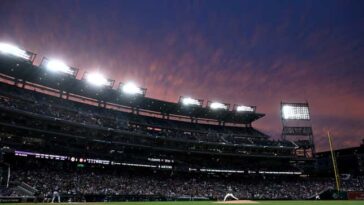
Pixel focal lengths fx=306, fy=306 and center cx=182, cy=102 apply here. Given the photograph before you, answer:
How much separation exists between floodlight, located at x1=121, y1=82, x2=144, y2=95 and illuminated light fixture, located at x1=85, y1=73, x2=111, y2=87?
14.2 ft

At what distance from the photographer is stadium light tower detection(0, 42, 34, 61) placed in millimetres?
47156

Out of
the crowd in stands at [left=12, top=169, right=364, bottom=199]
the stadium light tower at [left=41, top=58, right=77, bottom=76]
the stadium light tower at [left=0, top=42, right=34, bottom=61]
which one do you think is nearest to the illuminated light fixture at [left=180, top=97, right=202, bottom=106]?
the crowd in stands at [left=12, top=169, right=364, bottom=199]

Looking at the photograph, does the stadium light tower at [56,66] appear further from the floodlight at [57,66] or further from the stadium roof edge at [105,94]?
the stadium roof edge at [105,94]

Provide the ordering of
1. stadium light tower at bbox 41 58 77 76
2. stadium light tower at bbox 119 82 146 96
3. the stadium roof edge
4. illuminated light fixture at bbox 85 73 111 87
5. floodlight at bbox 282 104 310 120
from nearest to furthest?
the stadium roof edge
stadium light tower at bbox 41 58 77 76
illuminated light fixture at bbox 85 73 111 87
stadium light tower at bbox 119 82 146 96
floodlight at bbox 282 104 310 120

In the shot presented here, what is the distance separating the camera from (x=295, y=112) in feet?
260

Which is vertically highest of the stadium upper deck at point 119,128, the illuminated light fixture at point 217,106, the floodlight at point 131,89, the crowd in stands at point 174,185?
the illuminated light fixture at point 217,106

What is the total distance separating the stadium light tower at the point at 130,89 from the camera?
6259 centimetres

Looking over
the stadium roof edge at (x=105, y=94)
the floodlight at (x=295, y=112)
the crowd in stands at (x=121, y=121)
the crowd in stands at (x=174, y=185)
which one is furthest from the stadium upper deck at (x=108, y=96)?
the crowd in stands at (x=174, y=185)

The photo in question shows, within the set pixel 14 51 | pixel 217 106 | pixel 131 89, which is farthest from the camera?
pixel 217 106

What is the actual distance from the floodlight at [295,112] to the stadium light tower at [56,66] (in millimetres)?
52526

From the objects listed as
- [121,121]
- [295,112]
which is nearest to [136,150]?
[121,121]

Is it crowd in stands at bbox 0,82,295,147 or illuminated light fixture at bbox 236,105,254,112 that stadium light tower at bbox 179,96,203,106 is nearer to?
crowd in stands at bbox 0,82,295,147

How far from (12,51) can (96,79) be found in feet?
49.3

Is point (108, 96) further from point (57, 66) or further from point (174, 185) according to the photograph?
point (174, 185)
